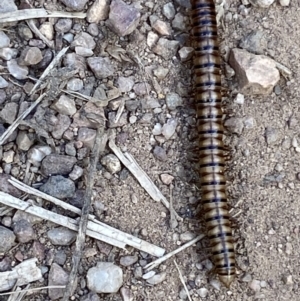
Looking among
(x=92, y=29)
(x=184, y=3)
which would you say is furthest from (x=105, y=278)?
(x=184, y=3)

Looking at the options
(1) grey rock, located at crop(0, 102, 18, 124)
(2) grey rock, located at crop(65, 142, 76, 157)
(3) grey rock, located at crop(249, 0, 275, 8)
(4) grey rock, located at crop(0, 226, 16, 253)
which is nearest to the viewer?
(4) grey rock, located at crop(0, 226, 16, 253)

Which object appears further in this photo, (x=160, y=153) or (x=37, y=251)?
(x=160, y=153)

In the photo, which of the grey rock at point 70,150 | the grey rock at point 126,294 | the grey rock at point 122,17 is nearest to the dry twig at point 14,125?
the grey rock at point 70,150

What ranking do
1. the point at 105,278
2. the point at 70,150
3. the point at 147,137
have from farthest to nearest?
1. the point at 147,137
2. the point at 70,150
3. the point at 105,278

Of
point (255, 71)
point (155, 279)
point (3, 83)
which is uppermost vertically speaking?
point (3, 83)

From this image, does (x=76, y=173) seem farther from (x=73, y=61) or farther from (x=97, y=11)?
(x=97, y=11)

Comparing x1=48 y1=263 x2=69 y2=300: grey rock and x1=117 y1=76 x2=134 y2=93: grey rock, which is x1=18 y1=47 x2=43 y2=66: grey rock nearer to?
x1=117 y1=76 x2=134 y2=93: grey rock

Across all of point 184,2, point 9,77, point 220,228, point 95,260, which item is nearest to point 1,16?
point 9,77

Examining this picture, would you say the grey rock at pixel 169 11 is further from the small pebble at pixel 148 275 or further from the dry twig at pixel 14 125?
the small pebble at pixel 148 275

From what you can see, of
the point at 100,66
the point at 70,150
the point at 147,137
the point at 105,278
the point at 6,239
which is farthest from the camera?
the point at 147,137

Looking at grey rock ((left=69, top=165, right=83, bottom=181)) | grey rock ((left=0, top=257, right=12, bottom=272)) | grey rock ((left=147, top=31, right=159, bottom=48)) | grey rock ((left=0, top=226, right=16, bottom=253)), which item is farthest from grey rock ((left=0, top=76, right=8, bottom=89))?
grey rock ((left=0, top=257, right=12, bottom=272))
